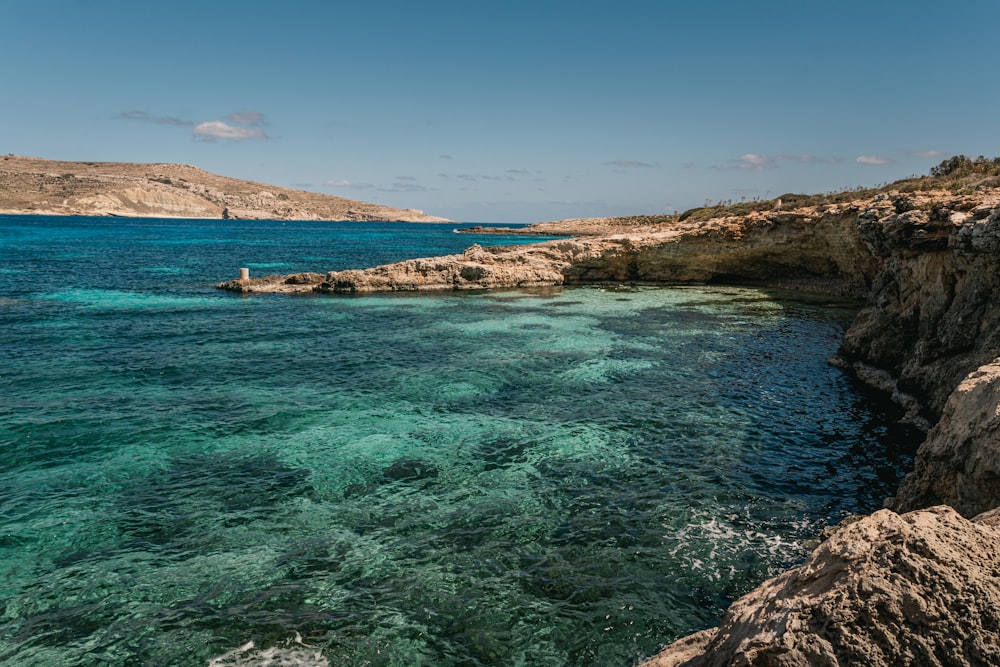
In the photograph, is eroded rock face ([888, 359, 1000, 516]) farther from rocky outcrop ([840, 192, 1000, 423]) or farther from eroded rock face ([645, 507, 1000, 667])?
rocky outcrop ([840, 192, 1000, 423])

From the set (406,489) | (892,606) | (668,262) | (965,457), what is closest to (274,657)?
(406,489)

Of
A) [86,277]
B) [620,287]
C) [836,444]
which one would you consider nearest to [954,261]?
[836,444]

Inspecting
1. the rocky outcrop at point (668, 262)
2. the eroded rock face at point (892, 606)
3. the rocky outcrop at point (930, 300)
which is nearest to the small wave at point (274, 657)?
the eroded rock face at point (892, 606)

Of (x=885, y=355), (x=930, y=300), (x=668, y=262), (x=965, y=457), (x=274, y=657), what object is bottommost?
(x=274, y=657)

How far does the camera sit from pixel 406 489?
1142 centimetres

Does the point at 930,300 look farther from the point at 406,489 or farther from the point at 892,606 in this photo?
the point at 892,606

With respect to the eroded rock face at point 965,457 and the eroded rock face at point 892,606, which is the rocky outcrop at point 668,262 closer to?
the eroded rock face at point 965,457

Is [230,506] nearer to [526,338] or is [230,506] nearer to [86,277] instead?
[526,338]

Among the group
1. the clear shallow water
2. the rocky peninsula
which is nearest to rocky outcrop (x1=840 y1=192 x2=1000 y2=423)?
the rocky peninsula

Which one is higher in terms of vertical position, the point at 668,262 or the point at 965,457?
the point at 668,262

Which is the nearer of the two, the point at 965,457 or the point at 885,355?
the point at 965,457

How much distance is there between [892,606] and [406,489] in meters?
8.95

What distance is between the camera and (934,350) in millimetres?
16266

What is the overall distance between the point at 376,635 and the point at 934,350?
17097 millimetres
